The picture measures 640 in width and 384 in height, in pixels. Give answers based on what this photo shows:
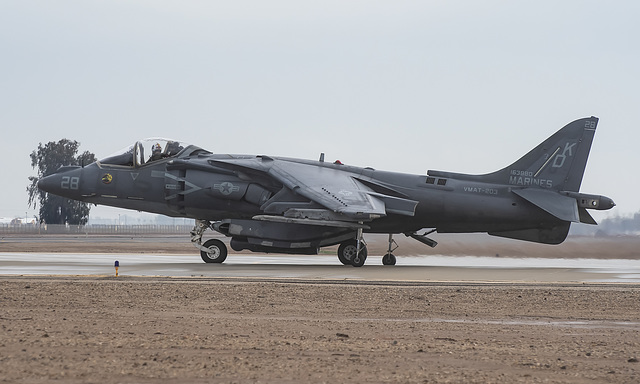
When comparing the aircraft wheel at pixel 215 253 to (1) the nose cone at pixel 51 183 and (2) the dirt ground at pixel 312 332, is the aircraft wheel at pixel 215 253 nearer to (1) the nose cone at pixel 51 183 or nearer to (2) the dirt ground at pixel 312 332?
(1) the nose cone at pixel 51 183

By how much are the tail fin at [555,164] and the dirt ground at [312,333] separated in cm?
962

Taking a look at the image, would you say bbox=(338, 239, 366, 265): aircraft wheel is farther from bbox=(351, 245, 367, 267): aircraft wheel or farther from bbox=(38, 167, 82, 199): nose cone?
bbox=(38, 167, 82, 199): nose cone

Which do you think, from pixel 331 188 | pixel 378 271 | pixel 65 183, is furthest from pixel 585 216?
pixel 65 183

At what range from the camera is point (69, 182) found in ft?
93.7

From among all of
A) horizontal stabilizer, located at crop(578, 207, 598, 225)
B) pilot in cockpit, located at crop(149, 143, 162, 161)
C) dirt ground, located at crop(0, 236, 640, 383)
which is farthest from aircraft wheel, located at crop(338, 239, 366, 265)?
horizontal stabilizer, located at crop(578, 207, 598, 225)

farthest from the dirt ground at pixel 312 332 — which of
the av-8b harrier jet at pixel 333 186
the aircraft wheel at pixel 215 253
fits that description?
the aircraft wheel at pixel 215 253

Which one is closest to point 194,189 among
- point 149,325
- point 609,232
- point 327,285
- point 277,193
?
point 277,193

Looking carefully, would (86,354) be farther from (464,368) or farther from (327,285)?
(327,285)

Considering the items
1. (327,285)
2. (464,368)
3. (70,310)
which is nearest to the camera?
(464,368)

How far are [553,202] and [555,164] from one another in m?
1.39

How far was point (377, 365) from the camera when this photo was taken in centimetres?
868

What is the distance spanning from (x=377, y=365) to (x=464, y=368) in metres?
0.91

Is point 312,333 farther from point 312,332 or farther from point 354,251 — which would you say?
point 354,251

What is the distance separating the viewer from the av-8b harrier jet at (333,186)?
2616 centimetres
